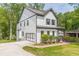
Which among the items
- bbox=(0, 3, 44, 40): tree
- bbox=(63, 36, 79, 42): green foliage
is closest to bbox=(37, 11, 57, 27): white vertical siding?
bbox=(0, 3, 44, 40): tree

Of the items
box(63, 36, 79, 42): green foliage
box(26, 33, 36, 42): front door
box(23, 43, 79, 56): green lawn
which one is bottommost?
box(23, 43, 79, 56): green lawn

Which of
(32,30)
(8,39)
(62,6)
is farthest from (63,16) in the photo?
(8,39)

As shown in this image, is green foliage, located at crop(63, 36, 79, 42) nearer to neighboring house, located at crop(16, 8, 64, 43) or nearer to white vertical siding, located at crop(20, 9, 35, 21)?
neighboring house, located at crop(16, 8, 64, 43)

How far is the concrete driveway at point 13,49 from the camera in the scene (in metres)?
4.77

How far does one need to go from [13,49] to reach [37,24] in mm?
458

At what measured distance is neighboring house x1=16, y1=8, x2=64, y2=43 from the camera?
4.82 m

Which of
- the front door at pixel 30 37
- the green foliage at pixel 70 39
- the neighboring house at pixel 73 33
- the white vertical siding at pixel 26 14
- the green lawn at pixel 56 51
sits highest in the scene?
the white vertical siding at pixel 26 14

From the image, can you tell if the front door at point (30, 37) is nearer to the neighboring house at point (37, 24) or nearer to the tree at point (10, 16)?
the neighboring house at point (37, 24)

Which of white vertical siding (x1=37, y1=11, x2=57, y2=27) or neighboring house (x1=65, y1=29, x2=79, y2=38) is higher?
white vertical siding (x1=37, y1=11, x2=57, y2=27)

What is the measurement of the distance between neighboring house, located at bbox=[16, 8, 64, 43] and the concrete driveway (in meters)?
0.08

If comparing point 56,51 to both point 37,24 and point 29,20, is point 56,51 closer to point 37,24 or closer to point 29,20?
point 37,24

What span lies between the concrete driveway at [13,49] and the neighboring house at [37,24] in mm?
77

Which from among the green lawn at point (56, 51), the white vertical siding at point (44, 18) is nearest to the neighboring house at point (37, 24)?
the white vertical siding at point (44, 18)

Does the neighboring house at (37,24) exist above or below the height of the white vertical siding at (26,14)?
below
